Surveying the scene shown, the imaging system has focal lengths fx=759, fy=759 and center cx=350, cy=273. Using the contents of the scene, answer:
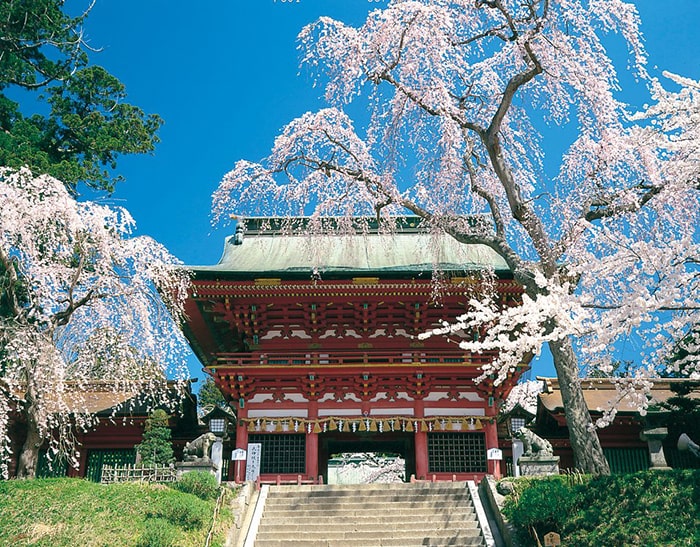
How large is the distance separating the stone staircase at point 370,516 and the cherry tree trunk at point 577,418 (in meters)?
1.98

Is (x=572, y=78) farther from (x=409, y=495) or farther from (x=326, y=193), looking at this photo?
(x=409, y=495)

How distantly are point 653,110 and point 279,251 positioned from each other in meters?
11.8

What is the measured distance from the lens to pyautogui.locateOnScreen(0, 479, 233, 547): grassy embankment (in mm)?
10562

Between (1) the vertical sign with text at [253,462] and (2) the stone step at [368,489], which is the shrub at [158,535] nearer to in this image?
(2) the stone step at [368,489]

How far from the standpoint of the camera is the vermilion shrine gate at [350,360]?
17.0 m

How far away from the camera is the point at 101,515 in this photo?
11258 millimetres

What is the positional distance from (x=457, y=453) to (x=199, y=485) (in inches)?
261

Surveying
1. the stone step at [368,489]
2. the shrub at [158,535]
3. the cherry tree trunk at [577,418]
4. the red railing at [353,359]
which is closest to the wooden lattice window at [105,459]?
the red railing at [353,359]

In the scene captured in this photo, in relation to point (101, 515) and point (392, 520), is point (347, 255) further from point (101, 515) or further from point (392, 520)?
point (101, 515)

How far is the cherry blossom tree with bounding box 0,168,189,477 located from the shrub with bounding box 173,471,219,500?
2.13 meters

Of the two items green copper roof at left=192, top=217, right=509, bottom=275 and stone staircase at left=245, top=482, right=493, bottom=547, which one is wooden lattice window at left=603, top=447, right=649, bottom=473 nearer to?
green copper roof at left=192, top=217, right=509, bottom=275

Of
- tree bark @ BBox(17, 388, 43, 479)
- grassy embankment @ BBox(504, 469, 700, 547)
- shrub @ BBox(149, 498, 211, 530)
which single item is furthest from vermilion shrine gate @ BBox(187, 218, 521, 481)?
grassy embankment @ BBox(504, 469, 700, 547)

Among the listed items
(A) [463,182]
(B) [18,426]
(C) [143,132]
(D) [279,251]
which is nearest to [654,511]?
(A) [463,182]

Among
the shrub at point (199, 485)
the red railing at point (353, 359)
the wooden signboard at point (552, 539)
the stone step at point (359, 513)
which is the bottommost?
the wooden signboard at point (552, 539)
